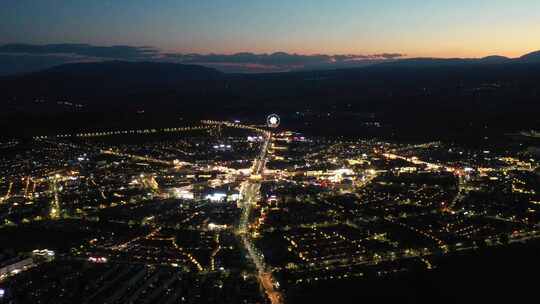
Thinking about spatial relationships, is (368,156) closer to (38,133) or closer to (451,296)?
(451,296)

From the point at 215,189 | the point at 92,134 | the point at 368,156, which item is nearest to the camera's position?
the point at 215,189

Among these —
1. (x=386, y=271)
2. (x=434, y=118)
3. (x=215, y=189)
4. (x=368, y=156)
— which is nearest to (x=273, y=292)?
(x=386, y=271)

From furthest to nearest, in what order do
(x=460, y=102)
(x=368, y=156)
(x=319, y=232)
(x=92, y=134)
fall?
(x=460, y=102) → (x=92, y=134) → (x=368, y=156) → (x=319, y=232)

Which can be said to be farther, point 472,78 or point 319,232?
point 472,78

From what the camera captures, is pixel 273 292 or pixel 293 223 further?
pixel 293 223

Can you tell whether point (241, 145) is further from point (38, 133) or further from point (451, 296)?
point (451, 296)

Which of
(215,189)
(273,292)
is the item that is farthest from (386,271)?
(215,189)
